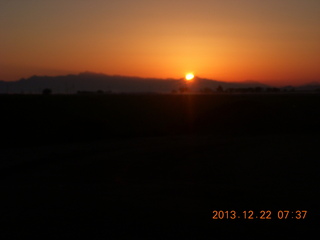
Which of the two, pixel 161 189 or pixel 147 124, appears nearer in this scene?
pixel 161 189

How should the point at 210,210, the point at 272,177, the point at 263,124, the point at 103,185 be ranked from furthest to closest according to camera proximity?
the point at 263,124, the point at 272,177, the point at 103,185, the point at 210,210

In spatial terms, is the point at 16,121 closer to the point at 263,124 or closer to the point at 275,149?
the point at 263,124

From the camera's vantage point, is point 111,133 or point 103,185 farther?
point 111,133

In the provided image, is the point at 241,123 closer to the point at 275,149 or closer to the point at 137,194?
the point at 275,149

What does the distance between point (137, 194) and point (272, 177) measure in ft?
17.6

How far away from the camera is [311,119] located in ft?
155

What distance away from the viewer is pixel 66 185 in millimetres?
15945

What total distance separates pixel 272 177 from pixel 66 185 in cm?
696

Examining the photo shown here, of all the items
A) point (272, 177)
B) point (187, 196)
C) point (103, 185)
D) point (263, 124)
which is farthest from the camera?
point (263, 124)

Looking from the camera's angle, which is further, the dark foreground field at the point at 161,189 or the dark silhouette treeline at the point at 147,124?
the dark silhouette treeline at the point at 147,124

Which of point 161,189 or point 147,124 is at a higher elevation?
point 161,189

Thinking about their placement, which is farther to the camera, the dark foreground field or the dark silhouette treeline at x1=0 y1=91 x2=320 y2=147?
the dark silhouette treeline at x1=0 y1=91 x2=320 y2=147

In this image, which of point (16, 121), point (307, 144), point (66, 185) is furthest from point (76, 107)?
point (66, 185)

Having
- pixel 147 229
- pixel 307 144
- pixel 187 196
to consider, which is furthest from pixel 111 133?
pixel 147 229
